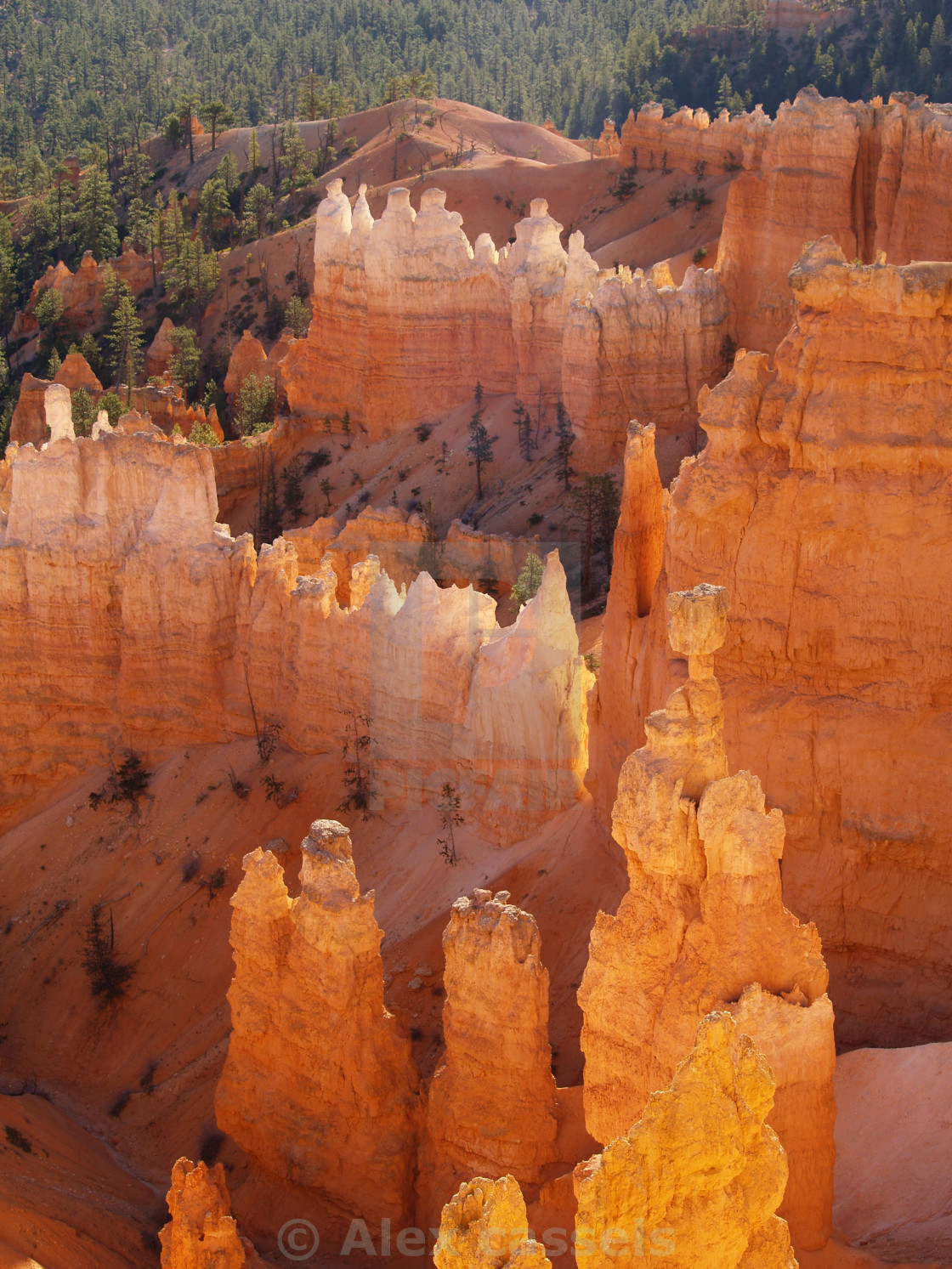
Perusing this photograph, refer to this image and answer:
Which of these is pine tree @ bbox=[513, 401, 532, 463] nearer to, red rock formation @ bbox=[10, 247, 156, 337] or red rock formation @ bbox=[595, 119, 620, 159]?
red rock formation @ bbox=[595, 119, 620, 159]

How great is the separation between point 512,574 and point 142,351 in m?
35.6

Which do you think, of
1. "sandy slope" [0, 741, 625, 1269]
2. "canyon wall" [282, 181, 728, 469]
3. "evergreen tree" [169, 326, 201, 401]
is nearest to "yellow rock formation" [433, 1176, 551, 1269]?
"sandy slope" [0, 741, 625, 1269]

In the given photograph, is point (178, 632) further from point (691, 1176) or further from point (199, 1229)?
point (691, 1176)

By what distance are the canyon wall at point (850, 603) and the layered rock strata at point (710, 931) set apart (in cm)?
445

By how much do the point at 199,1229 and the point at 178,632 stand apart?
41.1ft

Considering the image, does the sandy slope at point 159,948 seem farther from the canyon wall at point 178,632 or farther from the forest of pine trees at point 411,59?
the forest of pine trees at point 411,59

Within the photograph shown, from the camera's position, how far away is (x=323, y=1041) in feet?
48.6

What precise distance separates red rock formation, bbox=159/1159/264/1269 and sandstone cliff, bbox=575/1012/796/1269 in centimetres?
536

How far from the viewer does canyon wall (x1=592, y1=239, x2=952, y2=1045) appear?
49.7 feet

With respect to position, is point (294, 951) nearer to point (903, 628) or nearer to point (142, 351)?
point (903, 628)

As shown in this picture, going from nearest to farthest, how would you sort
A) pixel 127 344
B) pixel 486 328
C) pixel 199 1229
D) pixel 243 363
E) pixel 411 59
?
pixel 199 1229 → pixel 486 328 → pixel 243 363 → pixel 127 344 → pixel 411 59

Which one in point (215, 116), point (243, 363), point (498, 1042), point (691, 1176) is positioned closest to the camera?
point (691, 1176)

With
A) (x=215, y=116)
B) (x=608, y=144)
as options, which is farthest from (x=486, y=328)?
(x=215, y=116)

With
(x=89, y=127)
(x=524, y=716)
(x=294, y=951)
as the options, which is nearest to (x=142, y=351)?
(x=89, y=127)
